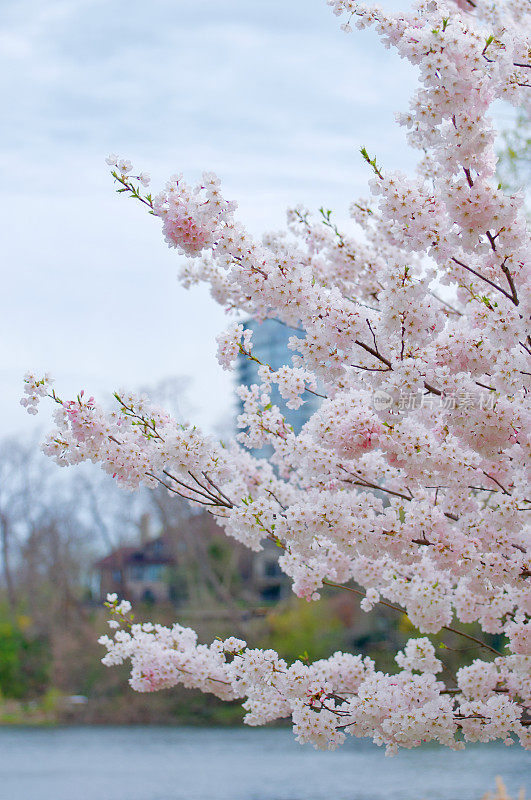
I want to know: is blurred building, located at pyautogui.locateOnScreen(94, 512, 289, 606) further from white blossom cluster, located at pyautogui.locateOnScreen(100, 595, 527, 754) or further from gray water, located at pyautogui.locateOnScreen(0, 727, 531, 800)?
white blossom cluster, located at pyautogui.locateOnScreen(100, 595, 527, 754)

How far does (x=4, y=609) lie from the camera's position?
106 ft

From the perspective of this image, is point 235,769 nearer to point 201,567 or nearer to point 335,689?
point 201,567

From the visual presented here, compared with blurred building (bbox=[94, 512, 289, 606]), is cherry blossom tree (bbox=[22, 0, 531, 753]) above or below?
below

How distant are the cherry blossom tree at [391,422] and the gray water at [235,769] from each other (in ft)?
36.9

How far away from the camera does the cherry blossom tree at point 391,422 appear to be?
3.02 m

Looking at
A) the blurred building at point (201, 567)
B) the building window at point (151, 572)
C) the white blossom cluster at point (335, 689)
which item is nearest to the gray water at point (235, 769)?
the blurred building at point (201, 567)

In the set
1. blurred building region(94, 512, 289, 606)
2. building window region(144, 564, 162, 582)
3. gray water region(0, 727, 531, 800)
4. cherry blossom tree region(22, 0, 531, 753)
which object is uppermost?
building window region(144, 564, 162, 582)

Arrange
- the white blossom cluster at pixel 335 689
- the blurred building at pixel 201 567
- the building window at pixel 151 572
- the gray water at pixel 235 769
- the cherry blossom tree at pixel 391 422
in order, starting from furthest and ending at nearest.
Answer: the building window at pixel 151 572, the blurred building at pixel 201 567, the gray water at pixel 235 769, the white blossom cluster at pixel 335 689, the cherry blossom tree at pixel 391 422

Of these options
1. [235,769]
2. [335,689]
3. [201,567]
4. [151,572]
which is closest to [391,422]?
[335,689]

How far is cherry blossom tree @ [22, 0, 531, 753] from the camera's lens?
3.02m

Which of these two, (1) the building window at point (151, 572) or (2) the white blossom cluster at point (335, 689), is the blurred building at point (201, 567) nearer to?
(1) the building window at point (151, 572)

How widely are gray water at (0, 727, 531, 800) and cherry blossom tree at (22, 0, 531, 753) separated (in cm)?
1123

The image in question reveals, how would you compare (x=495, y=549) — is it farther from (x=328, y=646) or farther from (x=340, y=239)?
(x=328, y=646)

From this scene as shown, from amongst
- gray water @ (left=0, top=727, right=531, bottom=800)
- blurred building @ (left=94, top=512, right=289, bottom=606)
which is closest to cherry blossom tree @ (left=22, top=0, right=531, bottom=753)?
gray water @ (left=0, top=727, right=531, bottom=800)
